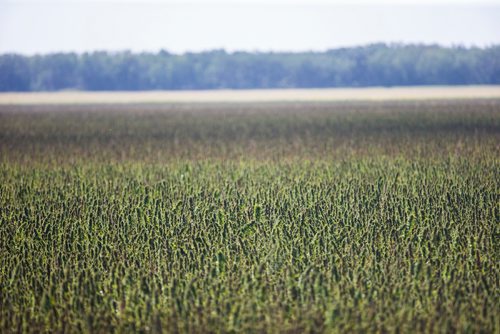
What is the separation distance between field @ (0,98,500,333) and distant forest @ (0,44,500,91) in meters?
65.4

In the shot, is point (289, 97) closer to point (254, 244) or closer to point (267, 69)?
point (267, 69)

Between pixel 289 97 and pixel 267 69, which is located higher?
pixel 267 69

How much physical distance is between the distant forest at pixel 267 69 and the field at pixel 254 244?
6543 centimetres

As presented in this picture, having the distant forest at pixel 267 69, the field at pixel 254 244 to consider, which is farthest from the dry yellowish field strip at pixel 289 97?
the field at pixel 254 244

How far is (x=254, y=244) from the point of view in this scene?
7258mm

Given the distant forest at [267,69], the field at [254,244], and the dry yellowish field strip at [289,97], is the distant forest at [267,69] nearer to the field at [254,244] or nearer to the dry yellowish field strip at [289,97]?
the dry yellowish field strip at [289,97]

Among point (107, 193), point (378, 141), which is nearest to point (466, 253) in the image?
point (107, 193)

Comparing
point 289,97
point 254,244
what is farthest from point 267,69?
point 254,244

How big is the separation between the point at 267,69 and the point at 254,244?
77608 millimetres

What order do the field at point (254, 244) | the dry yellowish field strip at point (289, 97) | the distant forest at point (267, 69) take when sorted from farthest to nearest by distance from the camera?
the distant forest at point (267, 69)
the dry yellowish field strip at point (289, 97)
the field at point (254, 244)

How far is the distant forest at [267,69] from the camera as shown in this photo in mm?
78369

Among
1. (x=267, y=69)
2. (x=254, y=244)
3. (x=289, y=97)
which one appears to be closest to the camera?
(x=254, y=244)

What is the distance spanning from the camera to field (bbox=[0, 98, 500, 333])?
5480 millimetres

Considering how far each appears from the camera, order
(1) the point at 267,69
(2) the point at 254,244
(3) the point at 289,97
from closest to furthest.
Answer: (2) the point at 254,244 < (3) the point at 289,97 < (1) the point at 267,69
